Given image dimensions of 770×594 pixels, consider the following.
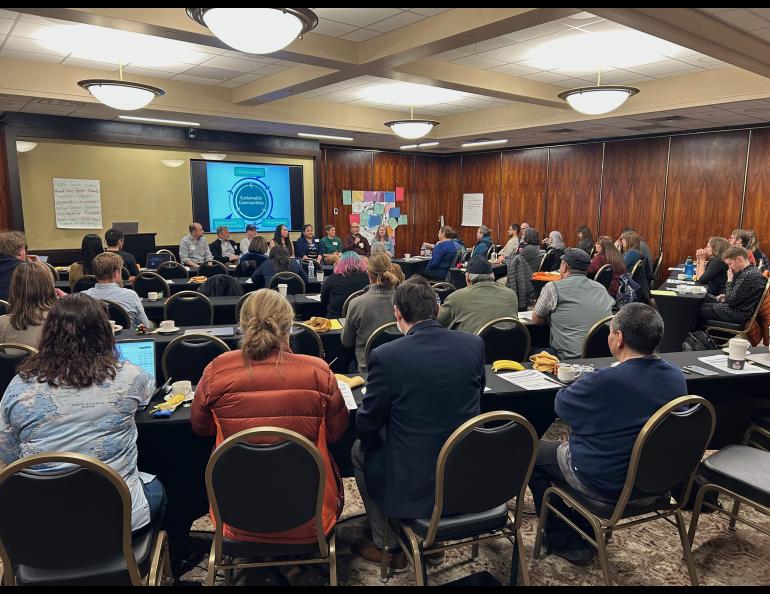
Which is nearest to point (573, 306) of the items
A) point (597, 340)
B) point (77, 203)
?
point (597, 340)

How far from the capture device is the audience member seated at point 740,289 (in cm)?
519

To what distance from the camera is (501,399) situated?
288 cm

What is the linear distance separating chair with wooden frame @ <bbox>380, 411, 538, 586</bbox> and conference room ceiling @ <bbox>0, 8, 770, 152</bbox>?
3138 mm

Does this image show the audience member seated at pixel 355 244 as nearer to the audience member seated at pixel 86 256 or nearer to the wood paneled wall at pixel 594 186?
the wood paneled wall at pixel 594 186

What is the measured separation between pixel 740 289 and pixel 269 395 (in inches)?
195

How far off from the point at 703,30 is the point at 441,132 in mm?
6098

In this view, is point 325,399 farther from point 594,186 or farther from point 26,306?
point 594,186

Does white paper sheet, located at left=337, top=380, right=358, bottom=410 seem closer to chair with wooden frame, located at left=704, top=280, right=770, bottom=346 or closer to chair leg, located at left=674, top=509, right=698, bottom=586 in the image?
chair leg, located at left=674, top=509, right=698, bottom=586

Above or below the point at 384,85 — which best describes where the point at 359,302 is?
below

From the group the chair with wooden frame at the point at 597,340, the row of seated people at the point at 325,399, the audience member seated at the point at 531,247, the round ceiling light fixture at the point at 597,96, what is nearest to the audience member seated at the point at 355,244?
the audience member seated at the point at 531,247

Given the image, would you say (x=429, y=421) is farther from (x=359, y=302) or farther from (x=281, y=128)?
(x=281, y=128)

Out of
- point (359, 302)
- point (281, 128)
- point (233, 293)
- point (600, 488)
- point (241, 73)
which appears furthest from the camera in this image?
point (281, 128)

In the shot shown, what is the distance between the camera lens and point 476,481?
204cm
